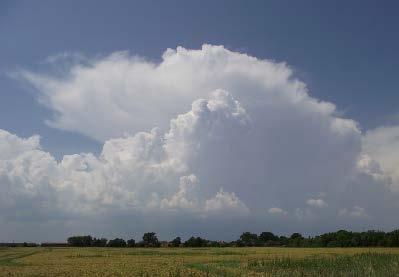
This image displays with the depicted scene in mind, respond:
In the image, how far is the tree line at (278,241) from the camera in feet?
415

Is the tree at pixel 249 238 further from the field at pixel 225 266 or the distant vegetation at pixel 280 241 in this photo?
the field at pixel 225 266

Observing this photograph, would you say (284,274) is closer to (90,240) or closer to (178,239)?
(178,239)

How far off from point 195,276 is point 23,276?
12.7 meters

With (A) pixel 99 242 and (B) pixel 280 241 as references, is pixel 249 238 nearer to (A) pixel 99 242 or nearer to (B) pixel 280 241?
(B) pixel 280 241

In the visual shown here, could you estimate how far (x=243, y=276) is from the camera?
111ft

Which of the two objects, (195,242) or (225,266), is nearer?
(225,266)

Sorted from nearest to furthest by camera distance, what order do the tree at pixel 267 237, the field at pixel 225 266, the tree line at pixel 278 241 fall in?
the field at pixel 225 266 → the tree line at pixel 278 241 → the tree at pixel 267 237

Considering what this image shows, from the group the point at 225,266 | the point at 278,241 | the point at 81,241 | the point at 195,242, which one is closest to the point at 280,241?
the point at 278,241

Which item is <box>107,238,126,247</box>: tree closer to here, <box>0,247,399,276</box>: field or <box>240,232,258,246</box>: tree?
<box>240,232,258,246</box>: tree

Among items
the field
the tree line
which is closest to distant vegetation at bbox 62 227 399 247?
the tree line

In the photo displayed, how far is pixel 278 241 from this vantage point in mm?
185875

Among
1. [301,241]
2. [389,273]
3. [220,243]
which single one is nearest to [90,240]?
[220,243]

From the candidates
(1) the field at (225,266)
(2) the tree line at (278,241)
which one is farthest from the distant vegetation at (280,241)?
(1) the field at (225,266)

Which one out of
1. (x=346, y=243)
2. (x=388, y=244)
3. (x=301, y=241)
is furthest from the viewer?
(x=301, y=241)
